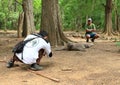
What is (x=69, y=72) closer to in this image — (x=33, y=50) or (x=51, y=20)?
(x=33, y=50)

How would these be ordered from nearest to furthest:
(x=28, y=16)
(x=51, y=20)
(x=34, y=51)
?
(x=34, y=51)
(x=51, y=20)
(x=28, y=16)

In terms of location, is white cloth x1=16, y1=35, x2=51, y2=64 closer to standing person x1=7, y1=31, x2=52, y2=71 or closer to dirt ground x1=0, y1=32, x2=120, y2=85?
standing person x1=7, y1=31, x2=52, y2=71

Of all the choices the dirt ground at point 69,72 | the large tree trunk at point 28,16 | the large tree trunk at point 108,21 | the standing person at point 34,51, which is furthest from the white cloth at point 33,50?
the large tree trunk at point 108,21

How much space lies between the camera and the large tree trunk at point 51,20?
1398 cm

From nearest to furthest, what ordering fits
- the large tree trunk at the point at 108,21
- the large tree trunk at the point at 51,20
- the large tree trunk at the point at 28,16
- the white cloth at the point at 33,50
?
1. the white cloth at the point at 33,50
2. the large tree trunk at the point at 51,20
3. the large tree trunk at the point at 28,16
4. the large tree trunk at the point at 108,21

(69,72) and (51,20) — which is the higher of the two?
(51,20)

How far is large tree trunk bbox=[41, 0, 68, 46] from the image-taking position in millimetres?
13984

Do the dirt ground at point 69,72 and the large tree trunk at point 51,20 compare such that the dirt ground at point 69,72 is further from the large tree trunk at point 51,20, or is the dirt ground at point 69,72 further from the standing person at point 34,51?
the large tree trunk at point 51,20

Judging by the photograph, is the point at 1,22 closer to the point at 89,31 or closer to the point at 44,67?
the point at 89,31

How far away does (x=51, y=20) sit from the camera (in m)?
14.0

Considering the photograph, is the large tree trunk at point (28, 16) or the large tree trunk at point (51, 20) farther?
the large tree trunk at point (28, 16)

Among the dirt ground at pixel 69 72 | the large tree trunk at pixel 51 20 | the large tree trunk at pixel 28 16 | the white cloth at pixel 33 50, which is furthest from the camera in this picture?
the large tree trunk at pixel 28 16

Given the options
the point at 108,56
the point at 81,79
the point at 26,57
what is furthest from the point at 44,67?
the point at 108,56

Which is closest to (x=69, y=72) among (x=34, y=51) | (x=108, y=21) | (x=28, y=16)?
(x=34, y=51)
